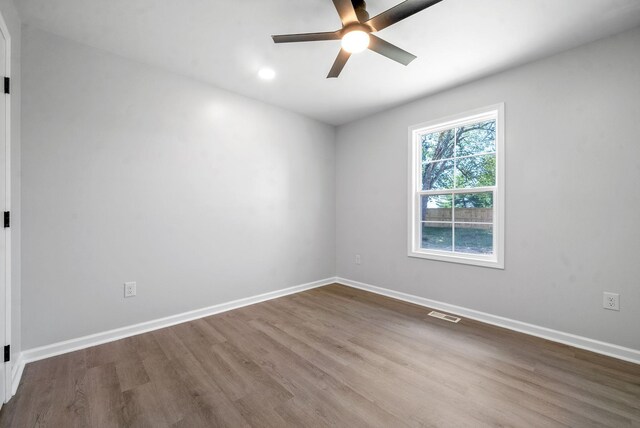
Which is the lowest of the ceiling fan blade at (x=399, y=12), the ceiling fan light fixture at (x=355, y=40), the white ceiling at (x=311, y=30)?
the ceiling fan light fixture at (x=355, y=40)

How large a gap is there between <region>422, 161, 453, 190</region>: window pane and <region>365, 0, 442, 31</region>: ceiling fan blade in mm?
2012

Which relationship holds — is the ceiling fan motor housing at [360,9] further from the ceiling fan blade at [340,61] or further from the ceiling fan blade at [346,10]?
the ceiling fan blade at [340,61]

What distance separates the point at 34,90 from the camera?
2150 mm

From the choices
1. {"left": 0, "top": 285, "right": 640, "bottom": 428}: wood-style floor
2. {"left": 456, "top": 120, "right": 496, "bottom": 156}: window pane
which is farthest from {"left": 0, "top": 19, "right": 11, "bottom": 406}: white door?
{"left": 456, "top": 120, "right": 496, "bottom": 156}: window pane

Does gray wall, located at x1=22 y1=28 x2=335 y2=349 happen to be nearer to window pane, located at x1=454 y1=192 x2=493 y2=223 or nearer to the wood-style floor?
the wood-style floor

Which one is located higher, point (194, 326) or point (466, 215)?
point (466, 215)

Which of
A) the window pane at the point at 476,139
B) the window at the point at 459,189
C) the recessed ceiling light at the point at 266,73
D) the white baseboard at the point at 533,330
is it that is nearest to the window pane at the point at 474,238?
the window at the point at 459,189

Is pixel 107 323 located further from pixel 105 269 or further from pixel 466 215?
pixel 466 215

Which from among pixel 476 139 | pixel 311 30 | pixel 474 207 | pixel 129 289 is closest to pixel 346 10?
pixel 311 30

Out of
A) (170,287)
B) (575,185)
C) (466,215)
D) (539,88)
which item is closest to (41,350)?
(170,287)

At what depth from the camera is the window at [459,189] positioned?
2898 mm

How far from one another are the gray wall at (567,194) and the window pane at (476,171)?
198mm

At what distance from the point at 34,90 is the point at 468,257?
4.31 meters

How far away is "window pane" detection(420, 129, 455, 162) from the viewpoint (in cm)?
332
